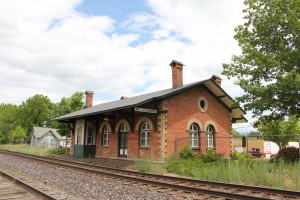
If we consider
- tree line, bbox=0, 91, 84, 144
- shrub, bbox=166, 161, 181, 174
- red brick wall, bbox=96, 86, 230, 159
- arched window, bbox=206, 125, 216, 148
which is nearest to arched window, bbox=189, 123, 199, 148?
red brick wall, bbox=96, 86, 230, 159

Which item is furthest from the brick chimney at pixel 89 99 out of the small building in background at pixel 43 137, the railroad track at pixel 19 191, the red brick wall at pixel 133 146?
the small building in background at pixel 43 137

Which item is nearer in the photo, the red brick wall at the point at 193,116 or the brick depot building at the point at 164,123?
the brick depot building at the point at 164,123

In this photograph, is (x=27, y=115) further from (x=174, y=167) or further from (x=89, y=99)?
(x=174, y=167)

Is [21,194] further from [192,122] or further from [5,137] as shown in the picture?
[5,137]

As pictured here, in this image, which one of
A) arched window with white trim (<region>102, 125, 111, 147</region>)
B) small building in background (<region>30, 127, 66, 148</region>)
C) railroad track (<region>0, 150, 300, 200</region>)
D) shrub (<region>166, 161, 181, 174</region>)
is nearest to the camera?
railroad track (<region>0, 150, 300, 200</region>)

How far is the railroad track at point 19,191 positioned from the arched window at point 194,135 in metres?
11.7

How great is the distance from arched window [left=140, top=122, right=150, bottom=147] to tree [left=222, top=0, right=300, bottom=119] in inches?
A: 229

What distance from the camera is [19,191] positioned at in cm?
769

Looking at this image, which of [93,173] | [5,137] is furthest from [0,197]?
[5,137]

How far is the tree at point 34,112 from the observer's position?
80438 millimetres

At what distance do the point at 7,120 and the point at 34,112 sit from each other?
9301 millimetres

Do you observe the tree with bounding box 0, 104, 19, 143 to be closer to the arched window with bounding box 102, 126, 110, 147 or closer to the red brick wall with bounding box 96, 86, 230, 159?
the arched window with bounding box 102, 126, 110, 147

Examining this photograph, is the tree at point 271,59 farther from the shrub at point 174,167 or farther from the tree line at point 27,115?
the tree line at point 27,115

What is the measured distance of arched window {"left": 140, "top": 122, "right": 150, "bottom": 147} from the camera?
1770 cm
